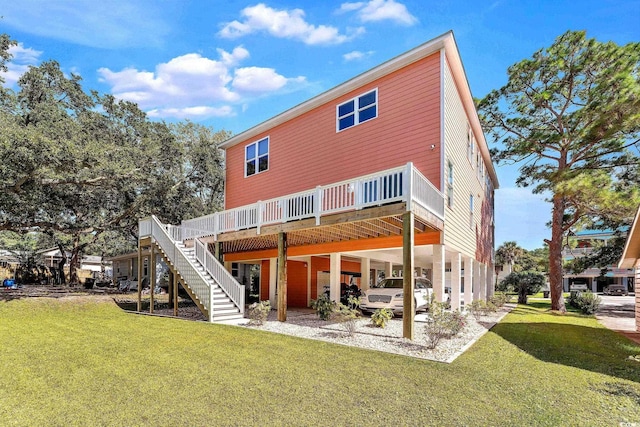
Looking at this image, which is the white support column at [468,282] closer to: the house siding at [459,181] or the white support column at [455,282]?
the house siding at [459,181]

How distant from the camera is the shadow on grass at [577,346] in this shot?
6504mm

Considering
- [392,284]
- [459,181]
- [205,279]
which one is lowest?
[392,284]

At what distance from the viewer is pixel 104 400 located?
179 inches

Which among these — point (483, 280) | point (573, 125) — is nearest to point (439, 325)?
point (483, 280)

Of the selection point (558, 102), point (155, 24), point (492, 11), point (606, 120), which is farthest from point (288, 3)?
point (558, 102)

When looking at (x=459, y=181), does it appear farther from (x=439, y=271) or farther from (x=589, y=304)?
(x=589, y=304)

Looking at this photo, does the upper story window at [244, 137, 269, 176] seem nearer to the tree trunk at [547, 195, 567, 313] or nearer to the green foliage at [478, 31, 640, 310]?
the green foliage at [478, 31, 640, 310]

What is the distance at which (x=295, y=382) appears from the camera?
5.25m

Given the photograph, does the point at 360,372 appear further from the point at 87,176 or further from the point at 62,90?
the point at 62,90

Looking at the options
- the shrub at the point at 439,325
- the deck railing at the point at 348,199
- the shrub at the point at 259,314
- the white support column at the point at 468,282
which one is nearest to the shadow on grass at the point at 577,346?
the shrub at the point at 439,325

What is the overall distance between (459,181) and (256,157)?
876 centimetres

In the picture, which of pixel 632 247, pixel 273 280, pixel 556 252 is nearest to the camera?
pixel 632 247

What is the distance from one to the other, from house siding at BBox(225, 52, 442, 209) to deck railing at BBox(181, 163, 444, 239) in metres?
1.52

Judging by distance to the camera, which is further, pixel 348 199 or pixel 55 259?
pixel 55 259
